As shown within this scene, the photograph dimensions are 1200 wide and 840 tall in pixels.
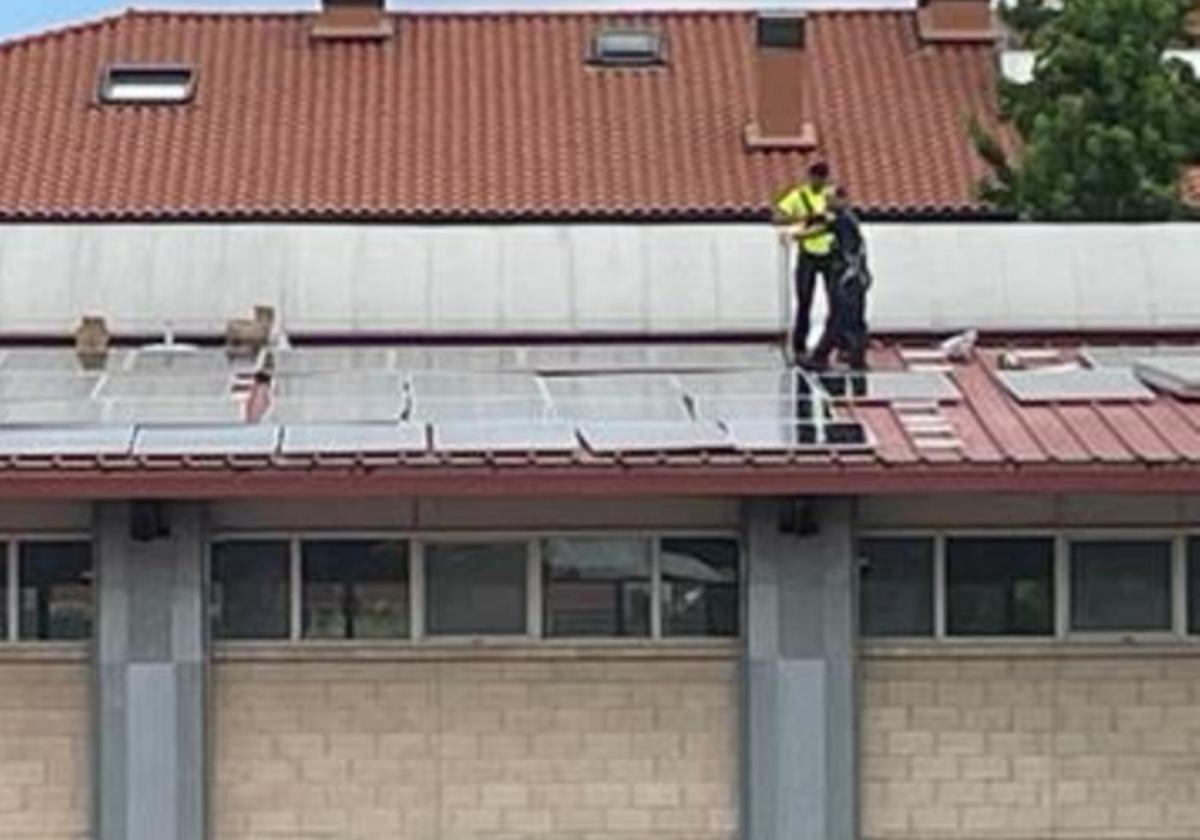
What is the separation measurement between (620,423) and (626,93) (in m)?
30.1

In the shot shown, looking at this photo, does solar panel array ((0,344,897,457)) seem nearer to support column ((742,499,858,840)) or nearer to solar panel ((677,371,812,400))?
solar panel ((677,371,812,400))

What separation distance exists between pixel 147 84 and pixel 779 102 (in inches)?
419

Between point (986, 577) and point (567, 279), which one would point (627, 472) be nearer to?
point (986, 577)

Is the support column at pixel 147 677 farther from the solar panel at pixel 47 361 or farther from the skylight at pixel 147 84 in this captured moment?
the skylight at pixel 147 84

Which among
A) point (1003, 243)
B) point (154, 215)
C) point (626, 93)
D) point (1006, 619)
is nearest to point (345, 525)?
point (1006, 619)

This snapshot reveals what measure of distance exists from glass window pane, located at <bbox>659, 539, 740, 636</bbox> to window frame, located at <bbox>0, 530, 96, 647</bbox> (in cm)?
355

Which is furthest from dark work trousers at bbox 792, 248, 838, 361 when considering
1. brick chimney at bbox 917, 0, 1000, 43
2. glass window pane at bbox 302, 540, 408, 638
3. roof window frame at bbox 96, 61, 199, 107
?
brick chimney at bbox 917, 0, 1000, 43

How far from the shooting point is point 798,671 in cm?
1742

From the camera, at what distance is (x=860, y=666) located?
1766cm

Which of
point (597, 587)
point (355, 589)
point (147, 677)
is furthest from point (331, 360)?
point (147, 677)

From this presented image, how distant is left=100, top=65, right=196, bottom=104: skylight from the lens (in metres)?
47.5

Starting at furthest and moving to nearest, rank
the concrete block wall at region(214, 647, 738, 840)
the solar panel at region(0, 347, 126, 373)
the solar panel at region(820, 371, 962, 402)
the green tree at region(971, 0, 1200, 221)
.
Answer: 1. the green tree at region(971, 0, 1200, 221)
2. the solar panel at region(0, 347, 126, 373)
3. the solar panel at region(820, 371, 962, 402)
4. the concrete block wall at region(214, 647, 738, 840)

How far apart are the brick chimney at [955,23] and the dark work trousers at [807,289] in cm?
2878

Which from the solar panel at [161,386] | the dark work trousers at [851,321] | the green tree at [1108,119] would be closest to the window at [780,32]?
the green tree at [1108,119]
